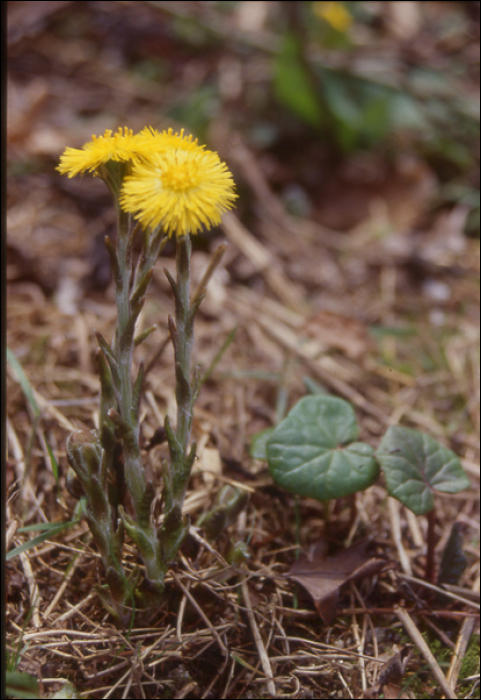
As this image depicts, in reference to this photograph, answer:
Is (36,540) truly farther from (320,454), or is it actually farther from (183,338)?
(320,454)

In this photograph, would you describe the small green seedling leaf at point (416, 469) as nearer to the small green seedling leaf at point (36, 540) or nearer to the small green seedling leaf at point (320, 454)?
the small green seedling leaf at point (320, 454)

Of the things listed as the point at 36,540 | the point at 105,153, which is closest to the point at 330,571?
the point at 36,540

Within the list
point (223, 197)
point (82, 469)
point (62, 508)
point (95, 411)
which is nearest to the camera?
point (223, 197)

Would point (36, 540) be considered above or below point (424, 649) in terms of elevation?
above

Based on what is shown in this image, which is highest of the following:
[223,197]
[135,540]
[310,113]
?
[310,113]

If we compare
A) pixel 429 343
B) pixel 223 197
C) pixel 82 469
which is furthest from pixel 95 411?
pixel 429 343

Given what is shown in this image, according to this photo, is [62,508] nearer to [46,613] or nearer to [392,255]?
[46,613]

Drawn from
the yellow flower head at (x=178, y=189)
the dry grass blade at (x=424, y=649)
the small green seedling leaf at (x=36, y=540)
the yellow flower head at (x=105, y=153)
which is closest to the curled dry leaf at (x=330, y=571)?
the dry grass blade at (x=424, y=649)
